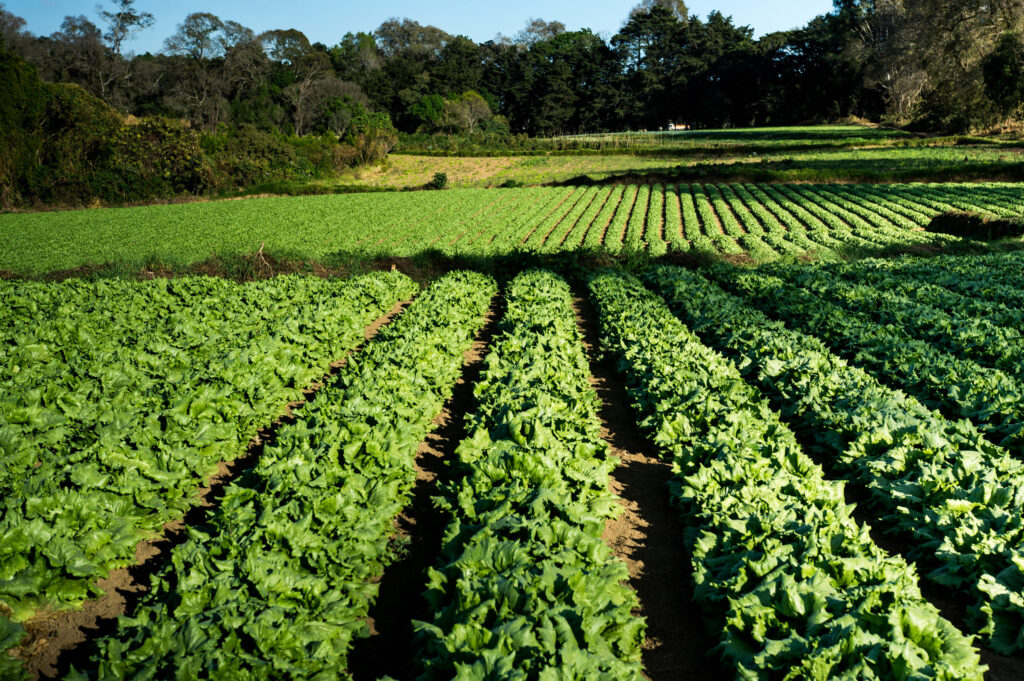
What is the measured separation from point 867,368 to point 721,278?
8.95 m

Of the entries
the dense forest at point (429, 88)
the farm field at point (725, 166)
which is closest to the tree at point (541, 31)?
the dense forest at point (429, 88)

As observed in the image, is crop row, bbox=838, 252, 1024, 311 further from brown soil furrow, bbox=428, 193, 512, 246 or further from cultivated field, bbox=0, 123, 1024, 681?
brown soil furrow, bbox=428, 193, 512, 246

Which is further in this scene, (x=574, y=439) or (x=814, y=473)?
(x=574, y=439)

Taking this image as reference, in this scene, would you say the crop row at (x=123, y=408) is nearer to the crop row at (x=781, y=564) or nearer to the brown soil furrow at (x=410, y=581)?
the brown soil furrow at (x=410, y=581)

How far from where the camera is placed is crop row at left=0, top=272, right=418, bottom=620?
574 centimetres

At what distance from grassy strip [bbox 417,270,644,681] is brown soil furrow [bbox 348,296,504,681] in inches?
16.5

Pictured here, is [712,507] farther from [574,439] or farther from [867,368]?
[867,368]

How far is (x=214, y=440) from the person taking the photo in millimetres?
8156

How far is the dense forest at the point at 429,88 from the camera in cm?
5006

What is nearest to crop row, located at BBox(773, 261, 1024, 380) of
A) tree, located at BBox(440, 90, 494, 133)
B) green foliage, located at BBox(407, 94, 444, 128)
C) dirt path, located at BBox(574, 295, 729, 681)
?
dirt path, located at BBox(574, 295, 729, 681)

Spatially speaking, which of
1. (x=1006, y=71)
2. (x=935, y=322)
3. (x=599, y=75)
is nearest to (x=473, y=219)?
(x=935, y=322)

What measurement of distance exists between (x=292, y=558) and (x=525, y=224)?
96.6ft

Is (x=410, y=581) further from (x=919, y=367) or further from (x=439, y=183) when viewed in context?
(x=439, y=183)

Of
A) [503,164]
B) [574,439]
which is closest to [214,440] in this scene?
[574,439]
